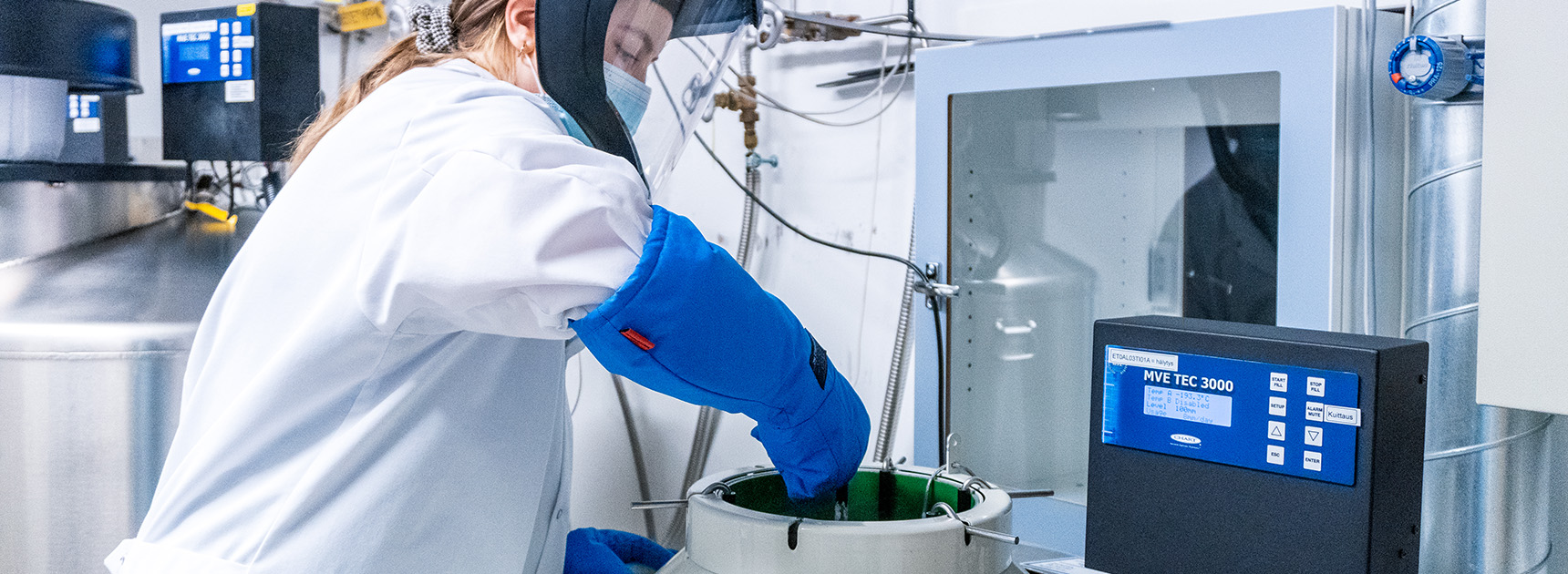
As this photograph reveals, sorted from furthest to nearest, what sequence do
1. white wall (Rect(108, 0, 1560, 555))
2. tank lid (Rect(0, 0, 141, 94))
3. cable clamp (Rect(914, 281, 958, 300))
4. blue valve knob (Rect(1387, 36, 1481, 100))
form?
tank lid (Rect(0, 0, 141, 94))
white wall (Rect(108, 0, 1560, 555))
cable clamp (Rect(914, 281, 958, 300))
blue valve knob (Rect(1387, 36, 1481, 100))

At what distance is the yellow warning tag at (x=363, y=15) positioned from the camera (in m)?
2.46

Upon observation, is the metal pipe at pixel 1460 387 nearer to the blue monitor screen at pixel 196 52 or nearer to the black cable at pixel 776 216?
the black cable at pixel 776 216

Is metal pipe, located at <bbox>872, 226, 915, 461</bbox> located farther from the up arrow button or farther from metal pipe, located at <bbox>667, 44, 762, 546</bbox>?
the up arrow button

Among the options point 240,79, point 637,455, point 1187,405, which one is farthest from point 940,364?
point 240,79

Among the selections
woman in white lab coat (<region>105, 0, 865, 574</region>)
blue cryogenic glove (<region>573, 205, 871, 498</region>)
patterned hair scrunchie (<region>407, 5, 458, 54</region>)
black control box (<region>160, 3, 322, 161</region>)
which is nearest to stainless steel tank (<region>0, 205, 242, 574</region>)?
black control box (<region>160, 3, 322, 161</region>)

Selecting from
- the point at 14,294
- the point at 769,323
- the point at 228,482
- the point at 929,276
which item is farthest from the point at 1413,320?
the point at 14,294

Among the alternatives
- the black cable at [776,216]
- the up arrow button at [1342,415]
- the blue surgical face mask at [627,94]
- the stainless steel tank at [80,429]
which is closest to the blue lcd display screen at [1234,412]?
the up arrow button at [1342,415]

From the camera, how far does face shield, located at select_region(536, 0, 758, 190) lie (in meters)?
0.79

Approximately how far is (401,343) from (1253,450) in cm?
63

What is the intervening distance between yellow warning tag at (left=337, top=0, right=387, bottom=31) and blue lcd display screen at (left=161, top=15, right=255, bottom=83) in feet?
1.79

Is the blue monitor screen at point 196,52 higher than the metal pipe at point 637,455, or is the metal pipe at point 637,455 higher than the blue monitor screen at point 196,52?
the blue monitor screen at point 196,52

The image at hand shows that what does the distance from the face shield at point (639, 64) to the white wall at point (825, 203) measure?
49cm

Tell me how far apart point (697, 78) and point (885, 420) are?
80 centimetres

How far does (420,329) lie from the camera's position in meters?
0.81
